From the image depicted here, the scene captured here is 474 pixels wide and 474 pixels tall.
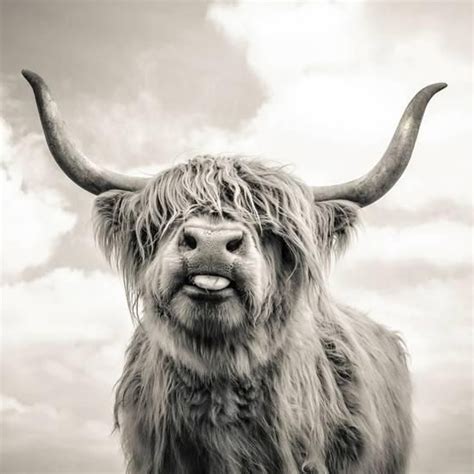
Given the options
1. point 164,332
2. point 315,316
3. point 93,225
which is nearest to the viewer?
point 164,332

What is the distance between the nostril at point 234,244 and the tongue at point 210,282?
0.56 ft

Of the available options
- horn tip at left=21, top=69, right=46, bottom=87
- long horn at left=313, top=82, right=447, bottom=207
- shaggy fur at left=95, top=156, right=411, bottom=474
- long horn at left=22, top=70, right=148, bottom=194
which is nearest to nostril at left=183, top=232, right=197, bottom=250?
shaggy fur at left=95, top=156, right=411, bottom=474

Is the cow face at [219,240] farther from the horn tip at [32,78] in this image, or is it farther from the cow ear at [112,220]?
the horn tip at [32,78]

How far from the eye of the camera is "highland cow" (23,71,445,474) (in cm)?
438

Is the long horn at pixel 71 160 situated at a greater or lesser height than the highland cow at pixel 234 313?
greater

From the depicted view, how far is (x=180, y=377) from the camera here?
4770mm

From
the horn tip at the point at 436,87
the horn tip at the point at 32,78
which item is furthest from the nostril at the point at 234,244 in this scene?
the horn tip at the point at 436,87

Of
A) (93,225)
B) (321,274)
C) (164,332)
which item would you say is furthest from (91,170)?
(321,274)

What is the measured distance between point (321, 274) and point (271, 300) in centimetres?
44

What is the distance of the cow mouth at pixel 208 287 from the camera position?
419cm

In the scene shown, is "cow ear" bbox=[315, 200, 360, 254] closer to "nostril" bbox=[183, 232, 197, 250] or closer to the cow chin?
the cow chin

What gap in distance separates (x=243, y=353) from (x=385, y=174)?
5.25ft

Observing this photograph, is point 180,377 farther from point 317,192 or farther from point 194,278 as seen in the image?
point 317,192

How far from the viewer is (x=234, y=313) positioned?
14.4 feet
